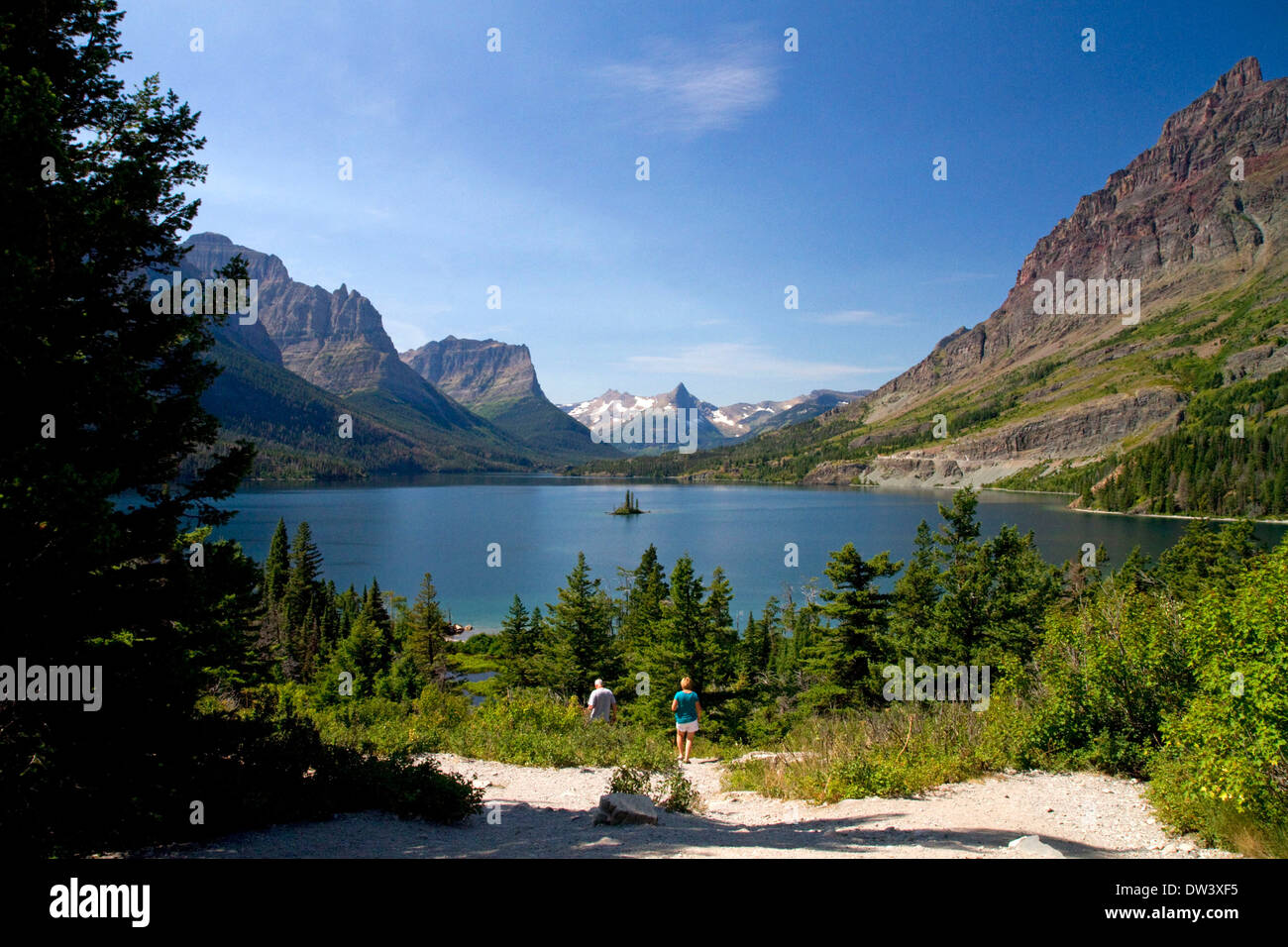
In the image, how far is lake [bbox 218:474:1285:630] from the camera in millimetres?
81062

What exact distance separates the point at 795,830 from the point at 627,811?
95.9 inches

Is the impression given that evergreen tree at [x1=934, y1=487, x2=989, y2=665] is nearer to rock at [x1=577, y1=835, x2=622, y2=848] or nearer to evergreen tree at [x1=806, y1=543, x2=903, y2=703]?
evergreen tree at [x1=806, y1=543, x2=903, y2=703]

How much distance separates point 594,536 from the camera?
122 metres

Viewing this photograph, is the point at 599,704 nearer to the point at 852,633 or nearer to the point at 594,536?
the point at 852,633

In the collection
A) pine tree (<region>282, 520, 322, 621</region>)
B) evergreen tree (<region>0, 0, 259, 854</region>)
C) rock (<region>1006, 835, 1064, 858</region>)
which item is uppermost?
evergreen tree (<region>0, 0, 259, 854</region>)

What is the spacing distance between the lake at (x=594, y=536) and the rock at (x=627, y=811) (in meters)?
55.5

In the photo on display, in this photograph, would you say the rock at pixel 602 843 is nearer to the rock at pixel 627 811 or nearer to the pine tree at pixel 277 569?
the rock at pixel 627 811

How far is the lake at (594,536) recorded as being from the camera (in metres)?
81.1

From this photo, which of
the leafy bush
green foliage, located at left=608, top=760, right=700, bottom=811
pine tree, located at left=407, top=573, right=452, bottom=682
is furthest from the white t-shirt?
pine tree, located at left=407, top=573, right=452, bottom=682

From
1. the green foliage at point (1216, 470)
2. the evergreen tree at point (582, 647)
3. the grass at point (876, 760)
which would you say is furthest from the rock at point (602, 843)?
the green foliage at point (1216, 470)

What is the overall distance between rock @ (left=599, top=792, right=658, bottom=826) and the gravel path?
180 mm

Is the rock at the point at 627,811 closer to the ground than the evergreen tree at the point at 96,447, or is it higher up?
closer to the ground

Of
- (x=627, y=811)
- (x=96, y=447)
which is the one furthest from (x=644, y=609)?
(x=96, y=447)
